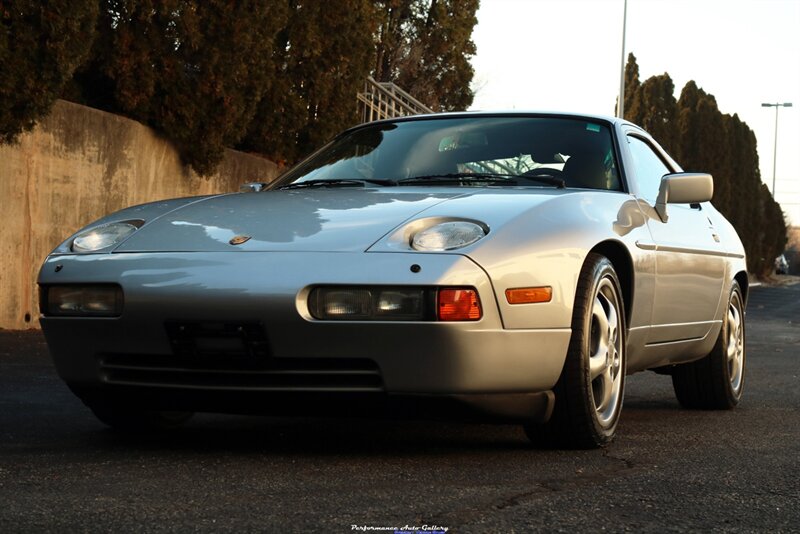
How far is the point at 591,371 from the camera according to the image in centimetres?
443

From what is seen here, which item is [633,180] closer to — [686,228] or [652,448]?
[686,228]

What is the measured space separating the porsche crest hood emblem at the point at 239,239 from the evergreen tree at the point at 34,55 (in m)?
6.02

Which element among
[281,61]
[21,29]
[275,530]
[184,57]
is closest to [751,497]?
[275,530]

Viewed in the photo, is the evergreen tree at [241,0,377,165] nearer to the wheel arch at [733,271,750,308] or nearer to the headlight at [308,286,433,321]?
the wheel arch at [733,271,750,308]

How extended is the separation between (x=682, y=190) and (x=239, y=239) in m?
2.13

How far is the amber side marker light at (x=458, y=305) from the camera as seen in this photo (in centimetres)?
379

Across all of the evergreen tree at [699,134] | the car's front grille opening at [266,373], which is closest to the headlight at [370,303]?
the car's front grille opening at [266,373]

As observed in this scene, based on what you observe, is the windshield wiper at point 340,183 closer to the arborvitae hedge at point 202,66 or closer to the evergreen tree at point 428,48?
the arborvitae hedge at point 202,66

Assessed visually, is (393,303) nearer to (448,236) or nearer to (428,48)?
(448,236)

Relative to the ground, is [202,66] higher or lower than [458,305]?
higher

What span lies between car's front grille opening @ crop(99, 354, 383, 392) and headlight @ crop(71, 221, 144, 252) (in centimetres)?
50

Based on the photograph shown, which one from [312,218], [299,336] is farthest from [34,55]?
[299,336]

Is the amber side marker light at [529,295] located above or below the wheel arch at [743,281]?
above

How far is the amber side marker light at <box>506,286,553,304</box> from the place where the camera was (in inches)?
156
